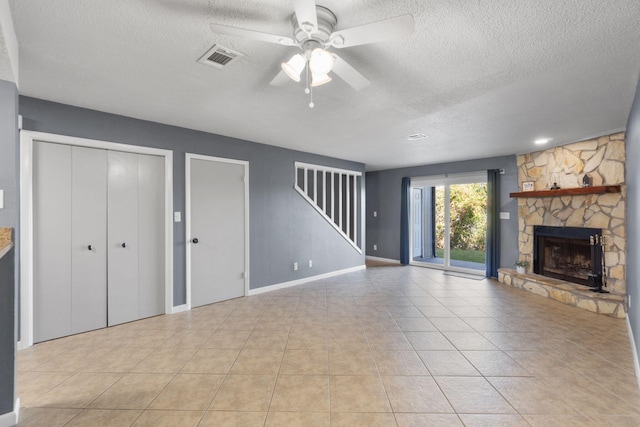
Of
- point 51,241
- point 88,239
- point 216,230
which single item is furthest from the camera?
point 216,230

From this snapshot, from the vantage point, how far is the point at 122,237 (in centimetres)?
348

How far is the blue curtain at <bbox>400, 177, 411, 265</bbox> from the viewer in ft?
23.8

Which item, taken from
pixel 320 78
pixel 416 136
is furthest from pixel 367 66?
pixel 416 136

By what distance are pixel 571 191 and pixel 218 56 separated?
5.14 meters

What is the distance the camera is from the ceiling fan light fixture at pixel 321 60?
5.45ft

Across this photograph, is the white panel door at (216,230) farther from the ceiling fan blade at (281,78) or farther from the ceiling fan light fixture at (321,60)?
the ceiling fan light fixture at (321,60)

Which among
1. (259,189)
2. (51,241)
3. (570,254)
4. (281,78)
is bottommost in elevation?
(570,254)

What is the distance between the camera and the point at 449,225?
6.58m

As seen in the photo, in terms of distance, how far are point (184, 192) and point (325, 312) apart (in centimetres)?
249

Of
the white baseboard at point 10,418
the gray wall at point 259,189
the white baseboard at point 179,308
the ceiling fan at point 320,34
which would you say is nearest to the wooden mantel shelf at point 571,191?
the gray wall at point 259,189

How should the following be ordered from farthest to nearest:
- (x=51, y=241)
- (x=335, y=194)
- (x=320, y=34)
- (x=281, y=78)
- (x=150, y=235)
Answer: (x=335, y=194) < (x=150, y=235) < (x=51, y=241) < (x=281, y=78) < (x=320, y=34)

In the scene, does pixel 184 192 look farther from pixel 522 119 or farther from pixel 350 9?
pixel 522 119

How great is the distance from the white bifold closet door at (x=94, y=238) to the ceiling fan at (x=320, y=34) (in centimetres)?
273

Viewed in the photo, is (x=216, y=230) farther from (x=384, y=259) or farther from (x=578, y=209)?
(x=578, y=209)
